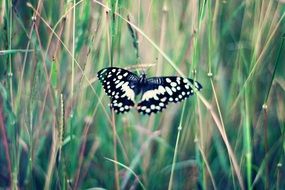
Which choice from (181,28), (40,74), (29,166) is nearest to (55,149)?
(29,166)
